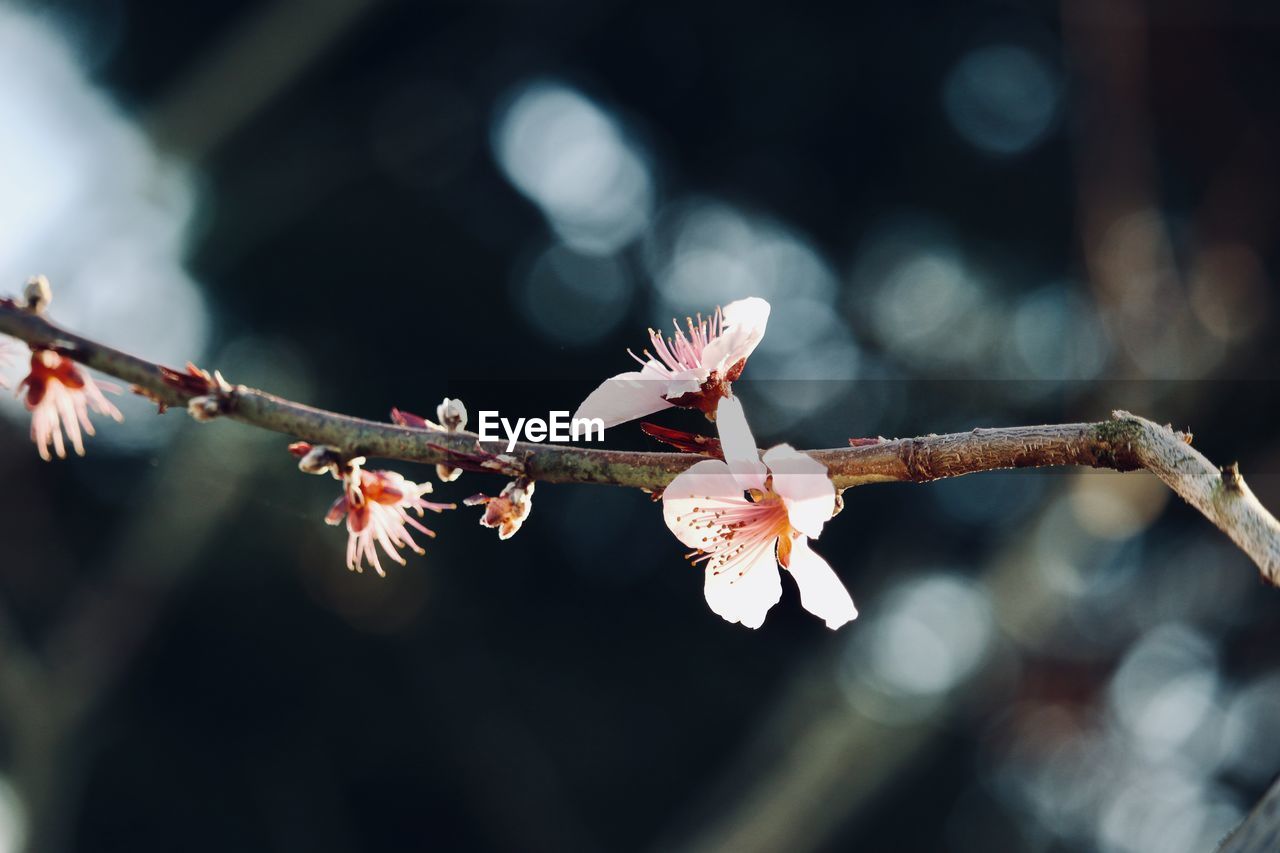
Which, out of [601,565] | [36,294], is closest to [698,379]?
[36,294]

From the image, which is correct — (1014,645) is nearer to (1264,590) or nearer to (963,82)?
(1264,590)

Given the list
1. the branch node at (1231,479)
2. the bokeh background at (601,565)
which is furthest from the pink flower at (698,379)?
the bokeh background at (601,565)

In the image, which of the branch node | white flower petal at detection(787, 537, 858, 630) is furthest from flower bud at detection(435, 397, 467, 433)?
the branch node

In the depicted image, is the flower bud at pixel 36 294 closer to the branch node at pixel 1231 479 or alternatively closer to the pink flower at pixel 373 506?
the pink flower at pixel 373 506

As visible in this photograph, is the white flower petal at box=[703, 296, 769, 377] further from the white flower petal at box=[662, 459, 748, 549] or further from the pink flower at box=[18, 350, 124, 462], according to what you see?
the pink flower at box=[18, 350, 124, 462]

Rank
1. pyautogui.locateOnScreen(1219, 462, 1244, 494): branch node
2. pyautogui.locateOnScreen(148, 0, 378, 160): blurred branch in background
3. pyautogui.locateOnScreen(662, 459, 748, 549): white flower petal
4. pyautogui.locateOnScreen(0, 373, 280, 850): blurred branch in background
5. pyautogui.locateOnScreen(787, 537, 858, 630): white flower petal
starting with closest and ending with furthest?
pyautogui.locateOnScreen(1219, 462, 1244, 494): branch node → pyautogui.locateOnScreen(662, 459, 748, 549): white flower petal → pyautogui.locateOnScreen(787, 537, 858, 630): white flower petal → pyautogui.locateOnScreen(0, 373, 280, 850): blurred branch in background → pyautogui.locateOnScreen(148, 0, 378, 160): blurred branch in background

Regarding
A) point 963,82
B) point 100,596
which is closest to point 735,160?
point 963,82

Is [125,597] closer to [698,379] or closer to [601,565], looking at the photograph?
[601,565]
